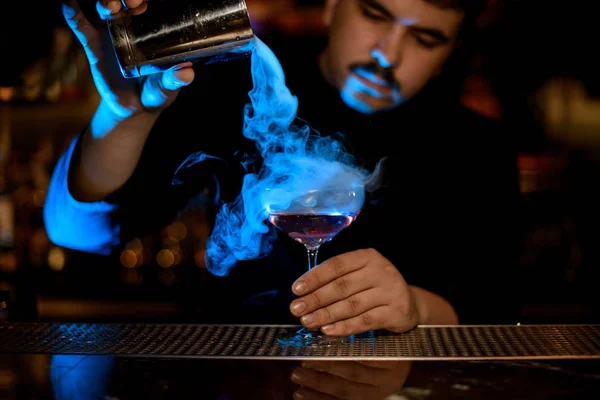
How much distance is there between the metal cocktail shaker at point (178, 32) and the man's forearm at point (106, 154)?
45cm

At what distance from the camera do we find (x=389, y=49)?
6.42ft

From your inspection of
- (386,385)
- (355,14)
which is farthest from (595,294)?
(386,385)

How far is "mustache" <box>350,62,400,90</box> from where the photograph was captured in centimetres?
202

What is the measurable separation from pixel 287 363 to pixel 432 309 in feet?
2.32

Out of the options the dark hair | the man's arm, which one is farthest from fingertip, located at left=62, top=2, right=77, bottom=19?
the dark hair

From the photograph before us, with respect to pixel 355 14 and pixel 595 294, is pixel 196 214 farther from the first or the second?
pixel 595 294

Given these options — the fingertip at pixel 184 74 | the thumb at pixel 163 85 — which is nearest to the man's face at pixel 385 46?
the thumb at pixel 163 85

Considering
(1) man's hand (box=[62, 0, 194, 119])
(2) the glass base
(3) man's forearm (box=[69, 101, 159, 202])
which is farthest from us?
(3) man's forearm (box=[69, 101, 159, 202])

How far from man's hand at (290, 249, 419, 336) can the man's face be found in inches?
31.9

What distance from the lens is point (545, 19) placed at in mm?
3232

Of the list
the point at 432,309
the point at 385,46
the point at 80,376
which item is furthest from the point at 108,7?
the point at 432,309

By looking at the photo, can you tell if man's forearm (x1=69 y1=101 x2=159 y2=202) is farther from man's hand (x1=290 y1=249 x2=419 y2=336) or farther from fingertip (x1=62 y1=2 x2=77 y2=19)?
man's hand (x1=290 y1=249 x2=419 y2=336)

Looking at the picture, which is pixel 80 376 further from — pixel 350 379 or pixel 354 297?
pixel 354 297

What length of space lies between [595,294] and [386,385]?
8.39ft
